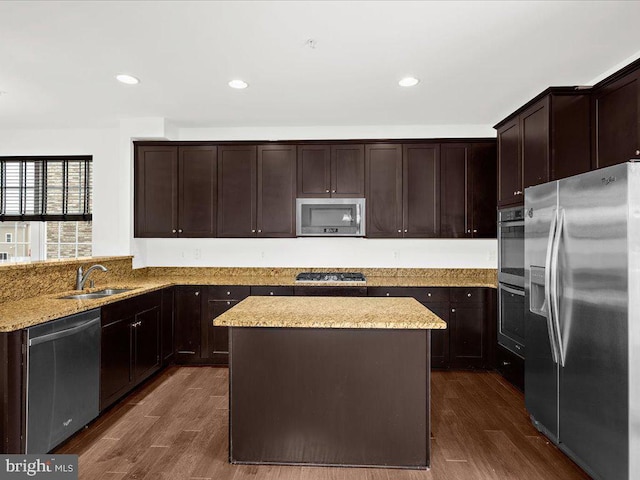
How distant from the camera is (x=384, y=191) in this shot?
13.9 ft

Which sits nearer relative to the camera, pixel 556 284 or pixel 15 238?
pixel 556 284

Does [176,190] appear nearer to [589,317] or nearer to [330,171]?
[330,171]

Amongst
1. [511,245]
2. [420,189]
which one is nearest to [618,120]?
[511,245]

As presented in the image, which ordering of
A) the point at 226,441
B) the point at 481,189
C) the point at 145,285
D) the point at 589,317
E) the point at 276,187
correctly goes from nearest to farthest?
the point at 589,317 < the point at 226,441 < the point at 145,285 < the point at 481,189 < the point at 276,187

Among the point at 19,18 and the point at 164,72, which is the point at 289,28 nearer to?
the point at 164,72

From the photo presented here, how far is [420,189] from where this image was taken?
422 cm

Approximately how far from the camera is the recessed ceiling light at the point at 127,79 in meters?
3.08

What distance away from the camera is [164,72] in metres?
3.01

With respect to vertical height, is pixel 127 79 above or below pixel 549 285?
above

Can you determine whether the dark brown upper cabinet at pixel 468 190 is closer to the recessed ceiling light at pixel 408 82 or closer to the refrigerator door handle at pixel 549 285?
the recessed ceiling light at pixel 408 82

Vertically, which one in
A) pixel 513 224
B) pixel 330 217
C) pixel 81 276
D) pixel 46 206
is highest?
pixel 46 206

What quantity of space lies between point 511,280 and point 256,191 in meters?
2.68

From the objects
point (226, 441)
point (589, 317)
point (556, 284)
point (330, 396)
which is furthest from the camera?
point (226, 441)

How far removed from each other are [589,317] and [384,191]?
8.07 ft
